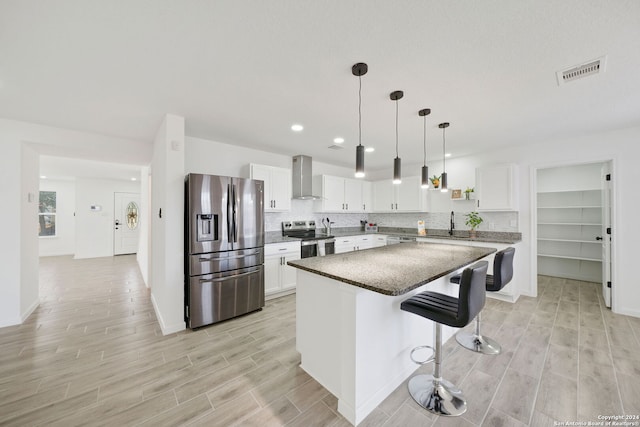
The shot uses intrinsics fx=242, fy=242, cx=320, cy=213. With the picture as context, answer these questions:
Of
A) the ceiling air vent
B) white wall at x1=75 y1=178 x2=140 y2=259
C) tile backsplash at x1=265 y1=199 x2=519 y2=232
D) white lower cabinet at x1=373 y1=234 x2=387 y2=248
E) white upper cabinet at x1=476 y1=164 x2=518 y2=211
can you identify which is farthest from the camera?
white wall at x1=75 y1=178 x2=140 y2=259

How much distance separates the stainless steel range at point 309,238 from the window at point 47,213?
27.0 ft

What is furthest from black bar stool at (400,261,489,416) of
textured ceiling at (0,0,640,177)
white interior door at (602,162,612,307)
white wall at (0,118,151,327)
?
white wall at (0,118,151,327)

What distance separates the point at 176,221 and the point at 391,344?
101 inches

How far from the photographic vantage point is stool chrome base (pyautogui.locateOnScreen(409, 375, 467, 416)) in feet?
5.39

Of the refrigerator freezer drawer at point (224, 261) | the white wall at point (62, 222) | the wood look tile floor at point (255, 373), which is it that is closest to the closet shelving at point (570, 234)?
the wood look tile floor at point (255, 373)

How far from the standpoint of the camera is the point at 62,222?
770 centimetres

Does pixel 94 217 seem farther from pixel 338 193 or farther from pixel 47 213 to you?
pixel 338 193

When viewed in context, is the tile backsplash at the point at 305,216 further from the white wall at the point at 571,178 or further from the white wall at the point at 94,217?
the white wall at the point at 94,217

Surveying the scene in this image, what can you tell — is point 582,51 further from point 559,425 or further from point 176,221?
point 176,221

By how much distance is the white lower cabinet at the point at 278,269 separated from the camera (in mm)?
3705

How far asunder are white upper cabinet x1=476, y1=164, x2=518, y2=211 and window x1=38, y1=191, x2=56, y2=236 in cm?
1164

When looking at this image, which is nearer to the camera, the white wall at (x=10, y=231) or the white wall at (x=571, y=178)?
the white wall at (x=10, y=231)

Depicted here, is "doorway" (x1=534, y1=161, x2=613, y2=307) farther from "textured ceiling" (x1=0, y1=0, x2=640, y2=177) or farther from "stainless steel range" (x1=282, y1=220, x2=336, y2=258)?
"stainless steel range" (x1=282, y1=220, x2=336, y2=258)

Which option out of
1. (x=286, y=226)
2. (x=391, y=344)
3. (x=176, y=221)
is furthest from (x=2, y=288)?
(x=391, y=344)
